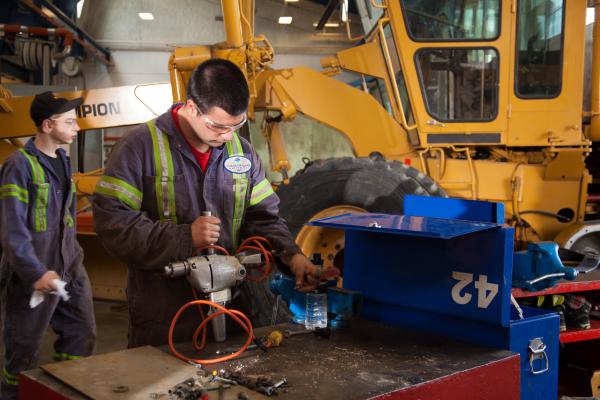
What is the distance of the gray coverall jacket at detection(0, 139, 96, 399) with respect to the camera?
9.82 feet

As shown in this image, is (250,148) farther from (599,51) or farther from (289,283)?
(599,51)

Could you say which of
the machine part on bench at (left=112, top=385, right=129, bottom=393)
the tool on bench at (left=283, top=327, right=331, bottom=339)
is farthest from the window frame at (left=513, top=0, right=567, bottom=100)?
the machine part on bench at (left=112, top=385, right=129, bottom=393)

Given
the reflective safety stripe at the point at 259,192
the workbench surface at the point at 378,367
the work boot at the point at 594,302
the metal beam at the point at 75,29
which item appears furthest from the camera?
the metal beam at the point at 75,29

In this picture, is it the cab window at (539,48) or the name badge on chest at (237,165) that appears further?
the cab window at (539,48)

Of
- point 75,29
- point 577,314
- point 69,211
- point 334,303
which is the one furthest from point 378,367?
point 75,29

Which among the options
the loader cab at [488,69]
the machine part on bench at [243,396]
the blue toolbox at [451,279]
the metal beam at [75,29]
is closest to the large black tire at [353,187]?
the loader cab at [488,69]

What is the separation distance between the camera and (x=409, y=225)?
78.2 inches

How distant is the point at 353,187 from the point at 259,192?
5.90 ft

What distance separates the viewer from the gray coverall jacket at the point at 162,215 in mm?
2068

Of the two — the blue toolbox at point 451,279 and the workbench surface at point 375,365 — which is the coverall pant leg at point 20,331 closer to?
the workbench surface at point 375,365

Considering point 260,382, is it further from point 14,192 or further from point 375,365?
point 14,192

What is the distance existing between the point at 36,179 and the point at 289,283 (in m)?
1.57

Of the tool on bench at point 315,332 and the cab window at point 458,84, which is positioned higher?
the cab window at point 458,84

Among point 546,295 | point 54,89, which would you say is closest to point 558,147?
point 546,295
